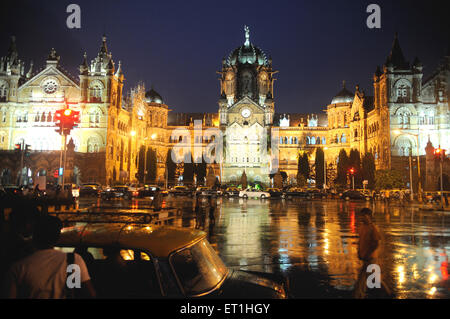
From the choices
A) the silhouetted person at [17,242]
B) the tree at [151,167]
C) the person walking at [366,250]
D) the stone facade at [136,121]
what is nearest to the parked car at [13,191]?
the silhouetted person at [17,242]

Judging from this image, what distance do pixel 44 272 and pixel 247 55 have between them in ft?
306

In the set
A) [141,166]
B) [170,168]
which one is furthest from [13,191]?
[170,168]

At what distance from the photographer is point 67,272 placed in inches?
158

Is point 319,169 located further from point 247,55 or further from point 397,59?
point 247,55

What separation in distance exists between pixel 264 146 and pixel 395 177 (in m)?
32.8

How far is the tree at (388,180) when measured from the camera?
53062mm

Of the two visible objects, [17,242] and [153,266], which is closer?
[153,266]

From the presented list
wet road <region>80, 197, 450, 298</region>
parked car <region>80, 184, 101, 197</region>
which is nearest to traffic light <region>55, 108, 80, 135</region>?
wet road <region>80, 197, 450, 298</region>

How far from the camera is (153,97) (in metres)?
91.6

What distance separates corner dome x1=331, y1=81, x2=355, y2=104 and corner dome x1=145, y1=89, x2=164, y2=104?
147ft

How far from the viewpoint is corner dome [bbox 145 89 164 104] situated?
91250mm

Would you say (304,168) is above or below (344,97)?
below

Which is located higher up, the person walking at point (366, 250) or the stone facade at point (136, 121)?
the stone facade at point (136, 121)

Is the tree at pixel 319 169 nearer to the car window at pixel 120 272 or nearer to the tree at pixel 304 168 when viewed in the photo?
the tree at pixel 304 168
